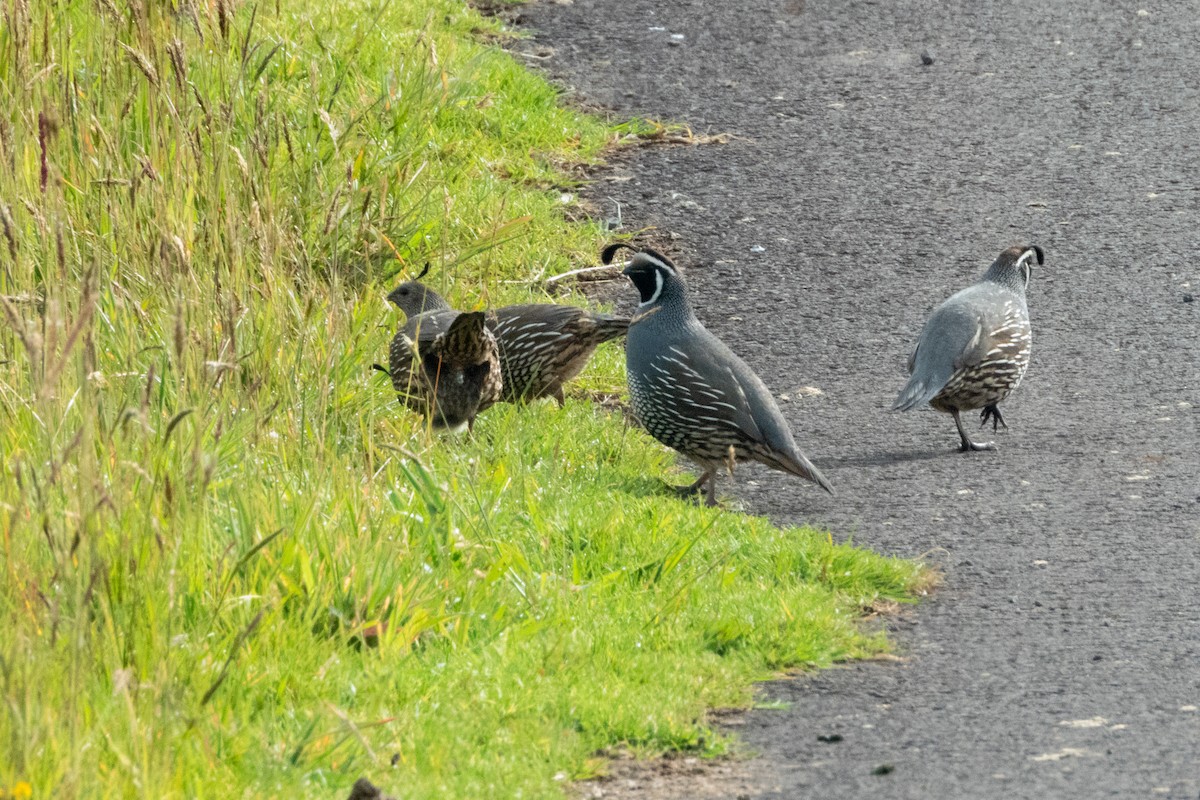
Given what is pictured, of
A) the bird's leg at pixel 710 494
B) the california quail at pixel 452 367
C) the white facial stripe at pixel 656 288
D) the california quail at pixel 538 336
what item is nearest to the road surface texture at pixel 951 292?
the bird's leg at pixel 710 494

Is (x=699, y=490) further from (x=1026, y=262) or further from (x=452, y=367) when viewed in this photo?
(x=1026, y=262)

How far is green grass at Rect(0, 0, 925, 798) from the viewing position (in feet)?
12.7

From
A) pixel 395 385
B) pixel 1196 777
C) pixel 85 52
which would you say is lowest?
pixel 395 385

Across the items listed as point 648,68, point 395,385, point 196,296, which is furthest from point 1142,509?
point 648,68

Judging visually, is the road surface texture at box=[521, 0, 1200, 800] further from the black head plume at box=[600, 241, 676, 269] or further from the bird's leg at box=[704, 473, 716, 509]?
the black head plume at box=[600, 241, 676, 269]

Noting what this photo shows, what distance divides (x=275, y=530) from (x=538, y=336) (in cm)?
273

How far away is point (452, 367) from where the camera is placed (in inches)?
267

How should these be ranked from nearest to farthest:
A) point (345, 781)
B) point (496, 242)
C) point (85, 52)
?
point (345, 781), point (85, 52), point (496, 242)

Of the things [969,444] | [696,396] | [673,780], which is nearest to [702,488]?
[696,396]

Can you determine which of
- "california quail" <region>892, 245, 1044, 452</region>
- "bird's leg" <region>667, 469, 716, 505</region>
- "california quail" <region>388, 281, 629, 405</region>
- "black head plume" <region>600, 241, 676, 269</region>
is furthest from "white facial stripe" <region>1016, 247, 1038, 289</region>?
"bird's leg" <region>667, 469, 716, 505</region>

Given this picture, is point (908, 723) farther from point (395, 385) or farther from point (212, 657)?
point (395, 385)

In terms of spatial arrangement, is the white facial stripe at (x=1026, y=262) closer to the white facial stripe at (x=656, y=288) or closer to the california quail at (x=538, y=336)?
the white facial stripe at (x=656, y=288)

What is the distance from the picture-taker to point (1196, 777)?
161 inches

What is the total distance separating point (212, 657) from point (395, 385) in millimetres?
2724
